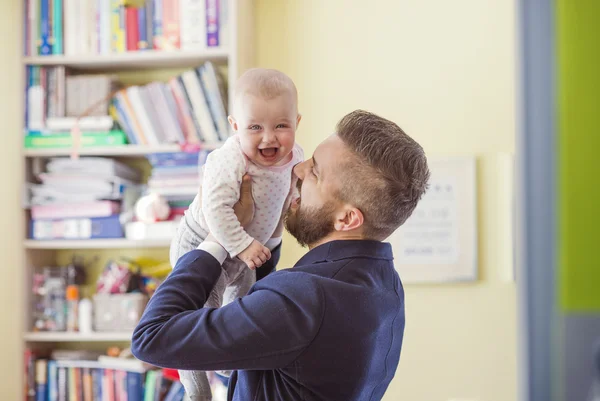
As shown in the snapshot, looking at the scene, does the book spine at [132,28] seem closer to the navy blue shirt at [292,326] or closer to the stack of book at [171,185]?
the stack of book at [171,185]

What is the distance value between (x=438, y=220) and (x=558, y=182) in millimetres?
2264

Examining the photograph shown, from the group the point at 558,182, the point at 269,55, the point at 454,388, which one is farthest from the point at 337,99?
the point at 558,182

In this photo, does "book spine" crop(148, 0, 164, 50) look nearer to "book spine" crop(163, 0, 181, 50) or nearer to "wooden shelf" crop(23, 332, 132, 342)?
"book spine" crop(163, 0, 181, 50)

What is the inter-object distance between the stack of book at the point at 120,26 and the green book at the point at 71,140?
357 mm

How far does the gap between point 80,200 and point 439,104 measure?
161 cm

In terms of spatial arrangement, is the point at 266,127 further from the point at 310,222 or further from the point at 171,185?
the point at 171,185

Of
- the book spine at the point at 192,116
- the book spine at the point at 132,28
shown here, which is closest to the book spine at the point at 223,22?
the book spine at the point at 192,116

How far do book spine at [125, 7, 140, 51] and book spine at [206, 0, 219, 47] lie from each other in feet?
1.06

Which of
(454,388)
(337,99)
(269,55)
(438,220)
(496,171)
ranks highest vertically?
(269,55)

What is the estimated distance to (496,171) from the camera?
3.13 meters

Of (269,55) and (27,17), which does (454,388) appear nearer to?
(269,55)

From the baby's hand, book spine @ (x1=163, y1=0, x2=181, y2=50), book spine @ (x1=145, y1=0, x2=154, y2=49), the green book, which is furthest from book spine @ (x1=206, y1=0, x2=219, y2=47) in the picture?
the baby's hand

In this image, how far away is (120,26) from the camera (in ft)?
10.3

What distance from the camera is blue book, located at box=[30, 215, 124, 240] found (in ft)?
10.1
